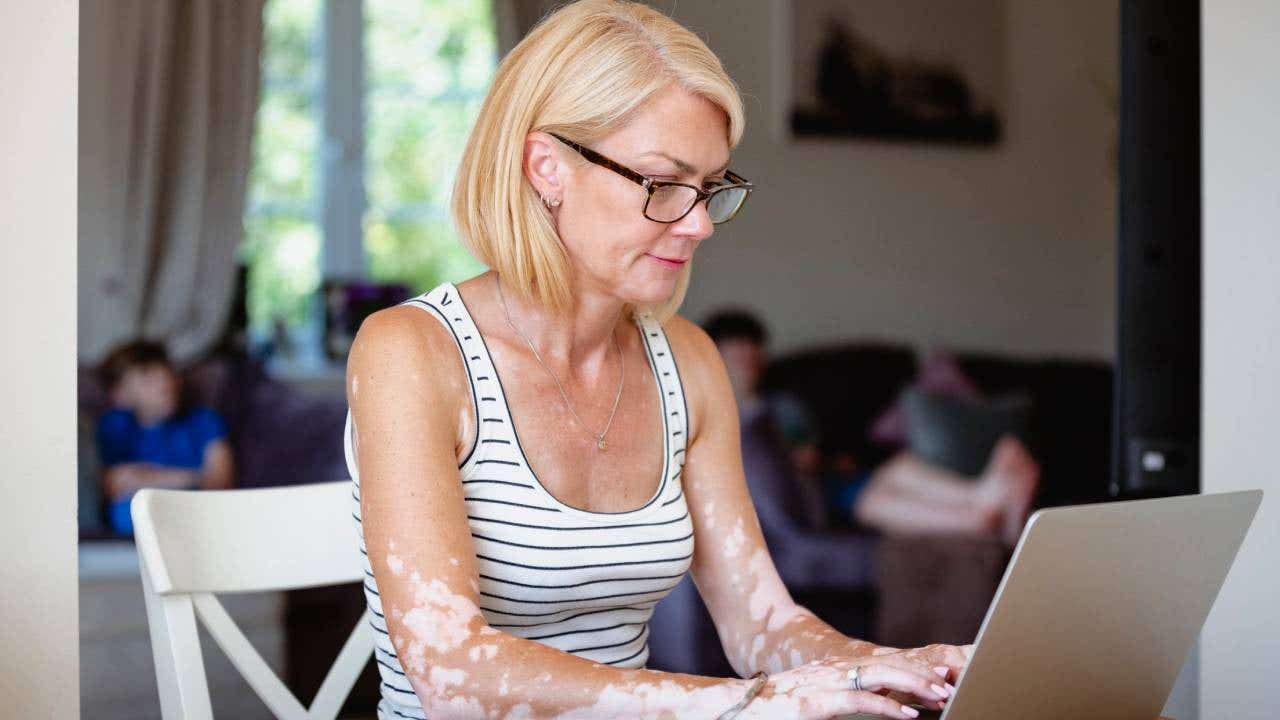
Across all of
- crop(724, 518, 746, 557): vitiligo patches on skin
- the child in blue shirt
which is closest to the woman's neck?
crop(724, 518, 746, 557): vitiligo patches on skin

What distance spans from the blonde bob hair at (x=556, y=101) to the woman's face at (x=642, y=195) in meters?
0.02

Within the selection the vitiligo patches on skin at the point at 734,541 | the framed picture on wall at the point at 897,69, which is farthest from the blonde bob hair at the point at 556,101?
the framed picture on wall at the point at 897,69

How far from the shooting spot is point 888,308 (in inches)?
212

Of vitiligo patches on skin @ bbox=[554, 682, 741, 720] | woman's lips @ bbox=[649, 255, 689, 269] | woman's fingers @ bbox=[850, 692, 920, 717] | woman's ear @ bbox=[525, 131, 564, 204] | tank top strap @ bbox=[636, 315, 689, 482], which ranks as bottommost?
vitiligo patches on skin @ bbox=[554, 682, 741, 720]

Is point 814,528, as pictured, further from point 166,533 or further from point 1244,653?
point 166,533

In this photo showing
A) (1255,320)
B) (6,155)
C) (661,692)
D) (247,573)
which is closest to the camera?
(661,692)

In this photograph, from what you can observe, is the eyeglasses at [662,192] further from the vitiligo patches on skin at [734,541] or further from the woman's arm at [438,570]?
the vitiligo patches on skin at [734,541]

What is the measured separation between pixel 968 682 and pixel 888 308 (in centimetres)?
456

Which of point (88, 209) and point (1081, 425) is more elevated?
point (88, 209)

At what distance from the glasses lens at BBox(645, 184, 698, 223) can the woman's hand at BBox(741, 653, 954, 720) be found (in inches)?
18.5

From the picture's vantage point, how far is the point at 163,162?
4.68 meters

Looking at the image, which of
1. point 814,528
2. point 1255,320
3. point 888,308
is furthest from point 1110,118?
point 1255,320

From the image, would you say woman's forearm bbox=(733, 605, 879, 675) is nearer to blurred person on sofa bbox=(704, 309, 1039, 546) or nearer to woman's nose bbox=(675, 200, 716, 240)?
woman's nose bbox=(675, 200, 716, 240)

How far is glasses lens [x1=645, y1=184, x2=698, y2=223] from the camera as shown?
130 cm
